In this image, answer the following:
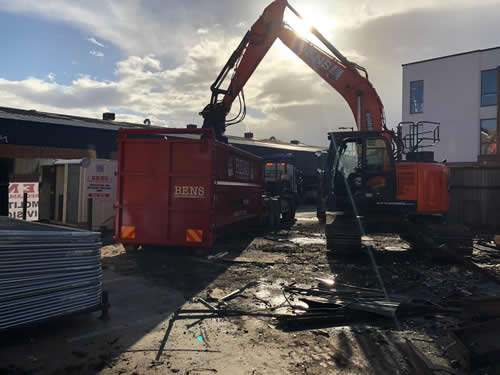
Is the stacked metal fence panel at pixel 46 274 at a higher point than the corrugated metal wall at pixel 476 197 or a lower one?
lower

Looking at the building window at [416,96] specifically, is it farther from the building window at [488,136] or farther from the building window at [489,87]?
the building window at [488,136]

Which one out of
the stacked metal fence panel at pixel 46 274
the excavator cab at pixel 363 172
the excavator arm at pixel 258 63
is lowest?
the stacked metal fence panel at pixel 46 274

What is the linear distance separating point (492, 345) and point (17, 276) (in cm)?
492

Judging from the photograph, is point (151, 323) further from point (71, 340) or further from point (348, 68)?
point (348, 68)

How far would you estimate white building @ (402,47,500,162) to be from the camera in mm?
25672

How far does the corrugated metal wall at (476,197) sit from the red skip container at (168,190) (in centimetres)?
938

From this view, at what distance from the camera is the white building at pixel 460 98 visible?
84.2 ft

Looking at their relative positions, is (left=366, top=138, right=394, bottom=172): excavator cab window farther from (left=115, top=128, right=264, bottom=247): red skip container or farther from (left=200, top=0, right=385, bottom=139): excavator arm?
(left=115, top=128, right=264, bottom=247): red skip container

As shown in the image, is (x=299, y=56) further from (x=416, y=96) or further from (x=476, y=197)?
(x=416, y=96)

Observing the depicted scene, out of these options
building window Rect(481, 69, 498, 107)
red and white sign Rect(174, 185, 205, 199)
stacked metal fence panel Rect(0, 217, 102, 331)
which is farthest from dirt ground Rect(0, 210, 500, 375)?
building window Rect(481, 69, 498, 107)

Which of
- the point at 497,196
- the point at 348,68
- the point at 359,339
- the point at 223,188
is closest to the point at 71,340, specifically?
the point at 359,339

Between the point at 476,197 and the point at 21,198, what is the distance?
14086 mm

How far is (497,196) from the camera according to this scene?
12820 mm

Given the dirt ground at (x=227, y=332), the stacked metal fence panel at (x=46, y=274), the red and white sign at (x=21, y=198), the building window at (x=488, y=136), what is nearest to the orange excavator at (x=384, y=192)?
the dirt ground at (x=227, y=332)
